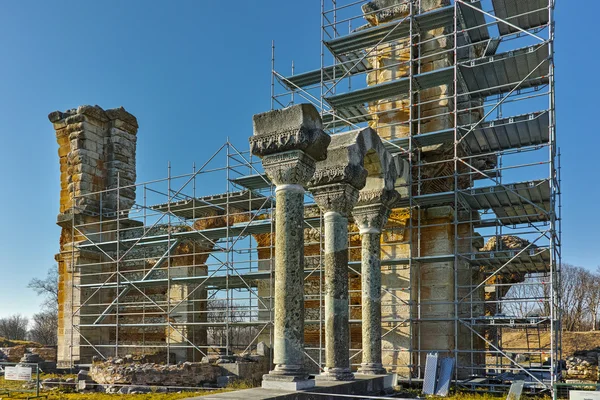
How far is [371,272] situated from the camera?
979 centimetres

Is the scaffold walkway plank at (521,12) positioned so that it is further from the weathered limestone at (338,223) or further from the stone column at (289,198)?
the stone column at (289,198)

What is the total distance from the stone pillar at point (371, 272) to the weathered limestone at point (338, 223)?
53.5 inches

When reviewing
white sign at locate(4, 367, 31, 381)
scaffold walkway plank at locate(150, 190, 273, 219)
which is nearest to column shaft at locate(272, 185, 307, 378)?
scaffold walkway plank at locate(150, 190, 273, 219)

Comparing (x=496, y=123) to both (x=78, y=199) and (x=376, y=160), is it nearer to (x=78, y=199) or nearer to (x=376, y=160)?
(x=376, y=160)

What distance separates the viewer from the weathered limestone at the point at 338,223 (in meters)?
8.16

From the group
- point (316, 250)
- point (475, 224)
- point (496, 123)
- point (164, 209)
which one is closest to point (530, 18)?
point (496, 123)

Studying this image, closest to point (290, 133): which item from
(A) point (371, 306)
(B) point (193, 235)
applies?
(A) point (371, 306)

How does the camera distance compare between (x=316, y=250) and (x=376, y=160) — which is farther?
(x=316, y=250)

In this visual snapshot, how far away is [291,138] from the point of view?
7.29m

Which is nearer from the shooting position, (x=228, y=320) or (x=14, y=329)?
(x=228, y=320)

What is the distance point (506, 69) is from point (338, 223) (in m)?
6.34

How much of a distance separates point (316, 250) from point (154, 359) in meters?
5.60

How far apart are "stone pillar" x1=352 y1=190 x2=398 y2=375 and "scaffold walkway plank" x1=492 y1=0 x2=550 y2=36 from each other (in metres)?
5.68

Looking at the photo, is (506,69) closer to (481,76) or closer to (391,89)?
(481,76)
